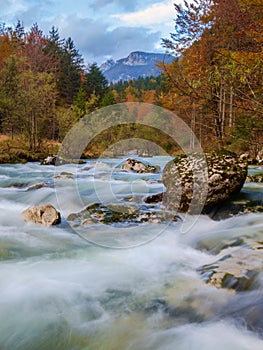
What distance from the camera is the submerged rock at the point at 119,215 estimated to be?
6.05 meters

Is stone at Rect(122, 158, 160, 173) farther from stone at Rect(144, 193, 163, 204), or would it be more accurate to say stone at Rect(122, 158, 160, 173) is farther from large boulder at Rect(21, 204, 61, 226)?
large boulder at Rect(21, 204, 61, 226)

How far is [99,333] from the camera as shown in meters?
2.80

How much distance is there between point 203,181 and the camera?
621 centimetres

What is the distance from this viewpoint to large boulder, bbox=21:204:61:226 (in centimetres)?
589

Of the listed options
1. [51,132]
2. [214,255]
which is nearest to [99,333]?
[214,255]

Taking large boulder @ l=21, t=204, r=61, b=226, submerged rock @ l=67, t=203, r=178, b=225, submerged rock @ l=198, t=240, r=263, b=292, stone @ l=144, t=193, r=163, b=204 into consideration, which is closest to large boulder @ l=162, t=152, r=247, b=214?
submerged rock @ l=67, t=203, r=178, b=225

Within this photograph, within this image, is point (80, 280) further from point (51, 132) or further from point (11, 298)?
point (51, 132)

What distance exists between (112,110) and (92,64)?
2267 centimetres

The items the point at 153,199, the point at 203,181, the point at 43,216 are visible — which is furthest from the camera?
Result: the point at 153,199

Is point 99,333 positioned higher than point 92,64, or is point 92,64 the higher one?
point 92,64

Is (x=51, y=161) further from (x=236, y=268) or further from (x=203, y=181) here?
(x=236, y=268)

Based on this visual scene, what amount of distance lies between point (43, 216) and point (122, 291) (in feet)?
9.74

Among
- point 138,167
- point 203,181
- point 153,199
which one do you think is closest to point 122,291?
point 203,181

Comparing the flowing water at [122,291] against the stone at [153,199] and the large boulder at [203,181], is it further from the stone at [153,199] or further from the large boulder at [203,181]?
the stone at [153,199]
